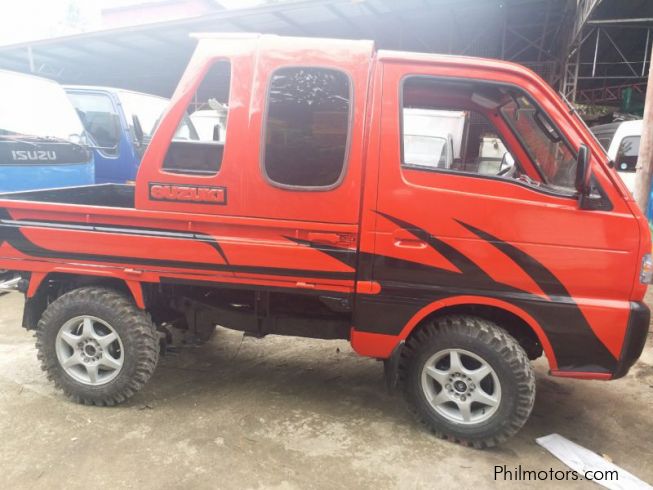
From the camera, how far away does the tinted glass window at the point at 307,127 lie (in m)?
2.85

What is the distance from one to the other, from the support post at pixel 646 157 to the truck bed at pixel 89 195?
5515mm

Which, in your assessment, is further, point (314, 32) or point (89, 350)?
point (314, 32)

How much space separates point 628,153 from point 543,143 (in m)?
5.65

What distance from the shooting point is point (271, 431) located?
308 cm

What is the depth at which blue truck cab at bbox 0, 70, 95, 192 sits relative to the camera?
16.4 feet

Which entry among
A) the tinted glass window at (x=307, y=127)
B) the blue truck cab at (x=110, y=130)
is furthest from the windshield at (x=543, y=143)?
the blue truck cab at (x=110, y=130)

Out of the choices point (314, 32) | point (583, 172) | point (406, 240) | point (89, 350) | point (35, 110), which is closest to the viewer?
point (583, 172)

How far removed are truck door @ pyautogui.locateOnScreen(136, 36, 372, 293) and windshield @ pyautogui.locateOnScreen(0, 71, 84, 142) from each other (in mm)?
3205

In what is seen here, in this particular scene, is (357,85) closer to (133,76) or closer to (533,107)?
(533,107)

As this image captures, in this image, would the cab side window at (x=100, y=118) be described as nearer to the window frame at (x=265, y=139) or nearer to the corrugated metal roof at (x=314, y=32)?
the corrugated metal roof at (x=314, y=32)

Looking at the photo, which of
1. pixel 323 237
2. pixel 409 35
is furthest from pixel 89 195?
pixel 409 35

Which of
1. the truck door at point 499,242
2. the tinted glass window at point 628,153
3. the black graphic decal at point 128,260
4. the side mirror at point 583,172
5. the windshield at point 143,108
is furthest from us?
the tinted glass window at point 628,153

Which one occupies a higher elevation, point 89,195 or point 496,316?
point 89,195

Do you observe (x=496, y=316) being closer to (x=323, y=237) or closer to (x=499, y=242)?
(x=499, y=242)
